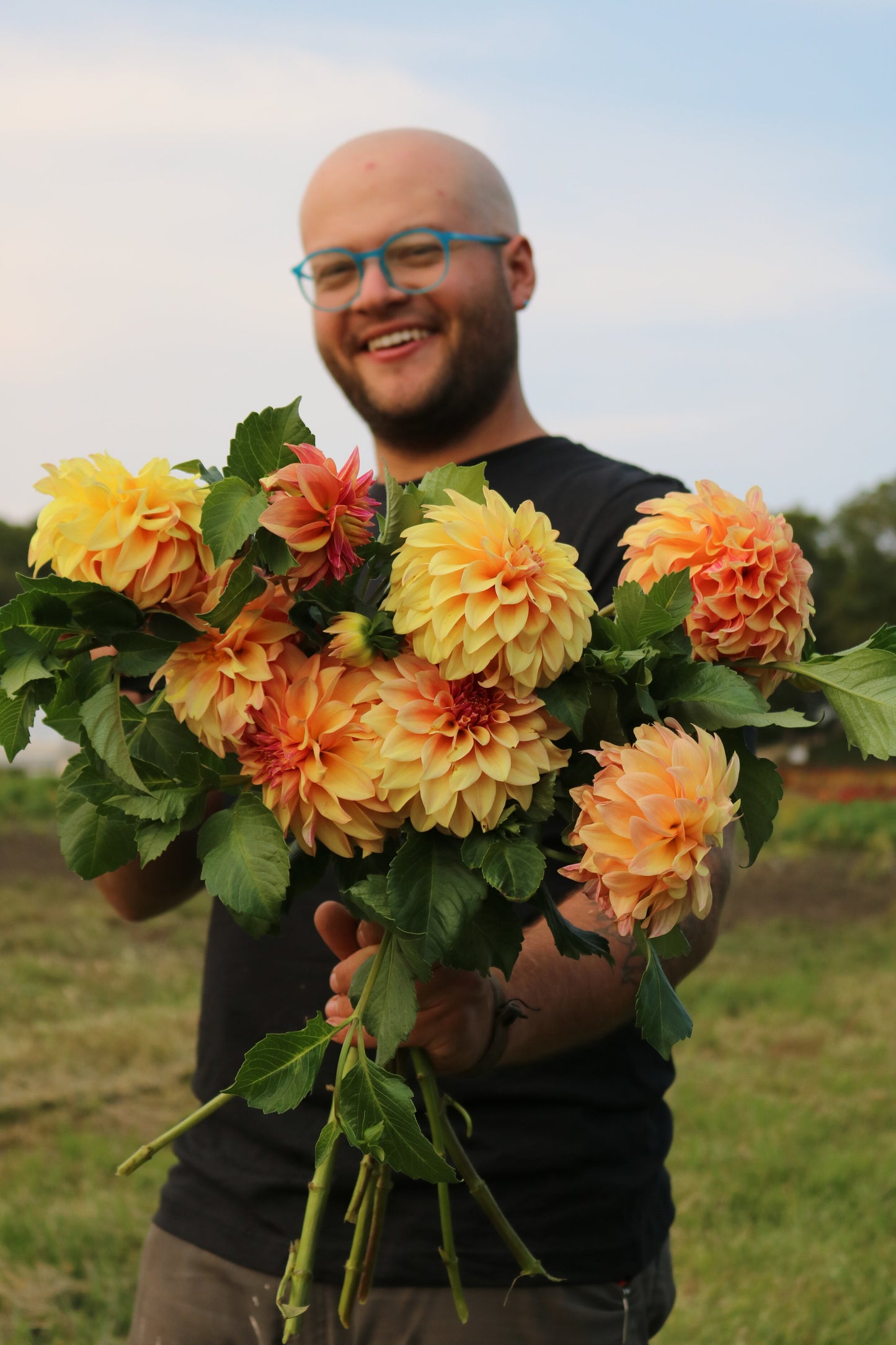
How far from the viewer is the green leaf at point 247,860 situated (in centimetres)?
104

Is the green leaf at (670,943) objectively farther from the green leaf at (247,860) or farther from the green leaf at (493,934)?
the green leaf at (247,860)

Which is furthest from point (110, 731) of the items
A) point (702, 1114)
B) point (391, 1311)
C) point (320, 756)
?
point (702, 1114)

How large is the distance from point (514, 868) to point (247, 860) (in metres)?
0.23

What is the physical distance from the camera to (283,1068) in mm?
1087

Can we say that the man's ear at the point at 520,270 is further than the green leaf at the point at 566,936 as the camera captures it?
Yes

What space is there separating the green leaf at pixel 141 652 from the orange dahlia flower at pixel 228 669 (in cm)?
3

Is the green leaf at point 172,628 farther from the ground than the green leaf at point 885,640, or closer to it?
farther from the ground

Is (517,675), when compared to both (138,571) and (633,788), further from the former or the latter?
(138,571)

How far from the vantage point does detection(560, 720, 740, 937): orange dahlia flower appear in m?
0.96

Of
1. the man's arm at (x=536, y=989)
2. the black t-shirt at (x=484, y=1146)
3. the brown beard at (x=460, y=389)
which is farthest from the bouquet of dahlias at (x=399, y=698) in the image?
the brown beard at (x=460, y=389)

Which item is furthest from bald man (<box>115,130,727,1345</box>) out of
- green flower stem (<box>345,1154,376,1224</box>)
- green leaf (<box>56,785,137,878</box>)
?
green leaf (<box>56,785,137,878</box>)

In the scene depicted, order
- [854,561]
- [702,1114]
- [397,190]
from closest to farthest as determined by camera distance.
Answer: [397,190]
[702,1114]
[854,561]

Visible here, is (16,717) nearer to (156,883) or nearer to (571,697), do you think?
(571,697)

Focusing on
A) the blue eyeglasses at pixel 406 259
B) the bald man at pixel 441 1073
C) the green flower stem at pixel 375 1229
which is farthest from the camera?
the blue eyeglasses at pixel 406 259
